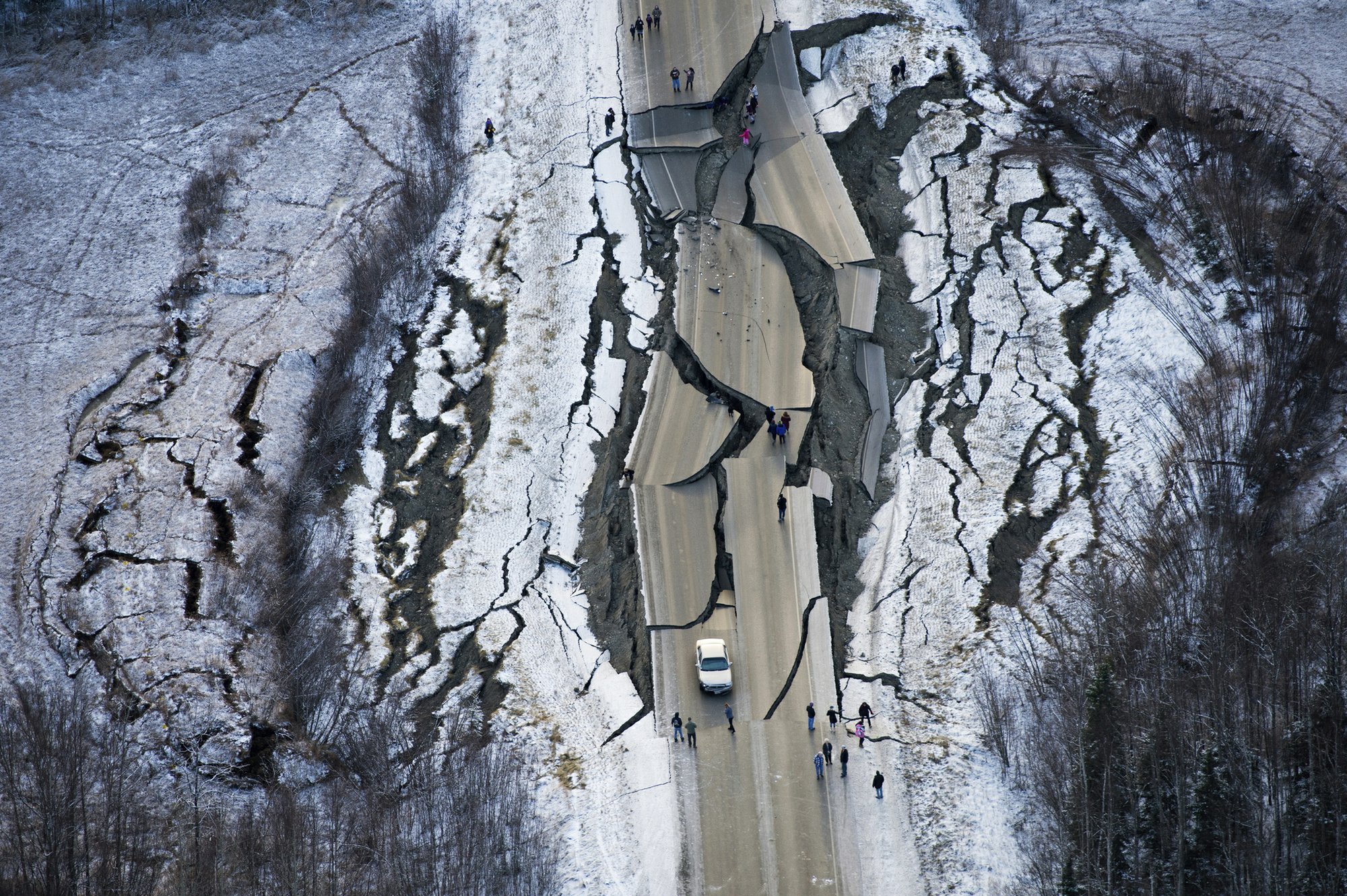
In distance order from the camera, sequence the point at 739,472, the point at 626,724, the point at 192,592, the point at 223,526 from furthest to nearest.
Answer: the point at 223,526
the point at 739,472
the point at 192,592
the point at 626,724

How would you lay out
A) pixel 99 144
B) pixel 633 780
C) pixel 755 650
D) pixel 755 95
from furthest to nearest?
pixel 99 144 → pixel 755 95 → pixel 755 650 → pixel 633 780

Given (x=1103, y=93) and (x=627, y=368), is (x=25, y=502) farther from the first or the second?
(x=1103, y=93)

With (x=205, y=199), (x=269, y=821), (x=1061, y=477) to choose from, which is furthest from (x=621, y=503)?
(x=205, y=199)

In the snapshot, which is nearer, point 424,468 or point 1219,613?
point 1219,613

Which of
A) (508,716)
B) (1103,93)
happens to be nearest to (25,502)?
(508,716)

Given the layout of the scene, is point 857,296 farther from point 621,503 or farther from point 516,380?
point 516,380

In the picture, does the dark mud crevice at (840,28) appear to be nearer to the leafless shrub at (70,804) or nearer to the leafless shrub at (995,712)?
the leafless shrub at (995,712)

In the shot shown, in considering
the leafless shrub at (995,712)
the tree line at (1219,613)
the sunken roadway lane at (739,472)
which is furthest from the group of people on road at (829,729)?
the tree line at (1219,613)

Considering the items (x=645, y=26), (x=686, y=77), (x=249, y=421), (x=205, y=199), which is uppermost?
(x=645, y=26)
